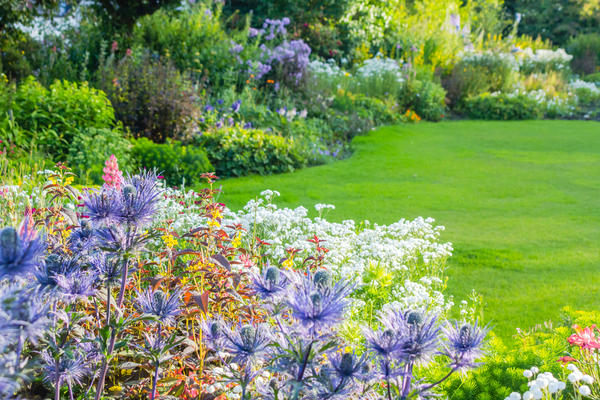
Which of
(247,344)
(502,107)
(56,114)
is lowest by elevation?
(502,107)

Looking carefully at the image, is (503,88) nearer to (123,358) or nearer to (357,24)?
(357,24)

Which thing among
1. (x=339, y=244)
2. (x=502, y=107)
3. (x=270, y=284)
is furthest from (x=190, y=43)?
(x=270, y=284)

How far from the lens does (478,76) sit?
14328mm

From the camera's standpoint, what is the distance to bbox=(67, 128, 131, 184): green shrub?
237 inches

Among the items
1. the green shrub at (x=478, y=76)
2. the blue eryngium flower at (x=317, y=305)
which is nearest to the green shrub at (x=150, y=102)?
the blue eryngium flower at (x=317, y=305)

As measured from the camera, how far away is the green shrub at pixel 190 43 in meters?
10.2

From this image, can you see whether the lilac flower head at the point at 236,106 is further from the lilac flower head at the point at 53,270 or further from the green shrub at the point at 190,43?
the lilac flower head at the point at 53,270

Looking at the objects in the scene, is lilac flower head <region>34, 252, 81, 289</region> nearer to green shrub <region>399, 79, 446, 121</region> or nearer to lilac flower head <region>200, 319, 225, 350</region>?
lilac flower head <region>200, 319, 225, 350</region>

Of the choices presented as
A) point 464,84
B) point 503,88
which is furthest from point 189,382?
point 503,88

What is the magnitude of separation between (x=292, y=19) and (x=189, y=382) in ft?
46.4

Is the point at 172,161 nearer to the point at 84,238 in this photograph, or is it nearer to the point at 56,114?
the point at 56,114

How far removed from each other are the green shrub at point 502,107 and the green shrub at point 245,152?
284 inches

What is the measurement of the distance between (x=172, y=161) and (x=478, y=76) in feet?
34.2

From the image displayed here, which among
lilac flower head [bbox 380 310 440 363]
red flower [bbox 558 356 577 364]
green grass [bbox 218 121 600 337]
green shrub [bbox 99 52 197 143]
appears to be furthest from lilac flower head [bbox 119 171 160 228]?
green shrub [bbox 99 52 197 143]
